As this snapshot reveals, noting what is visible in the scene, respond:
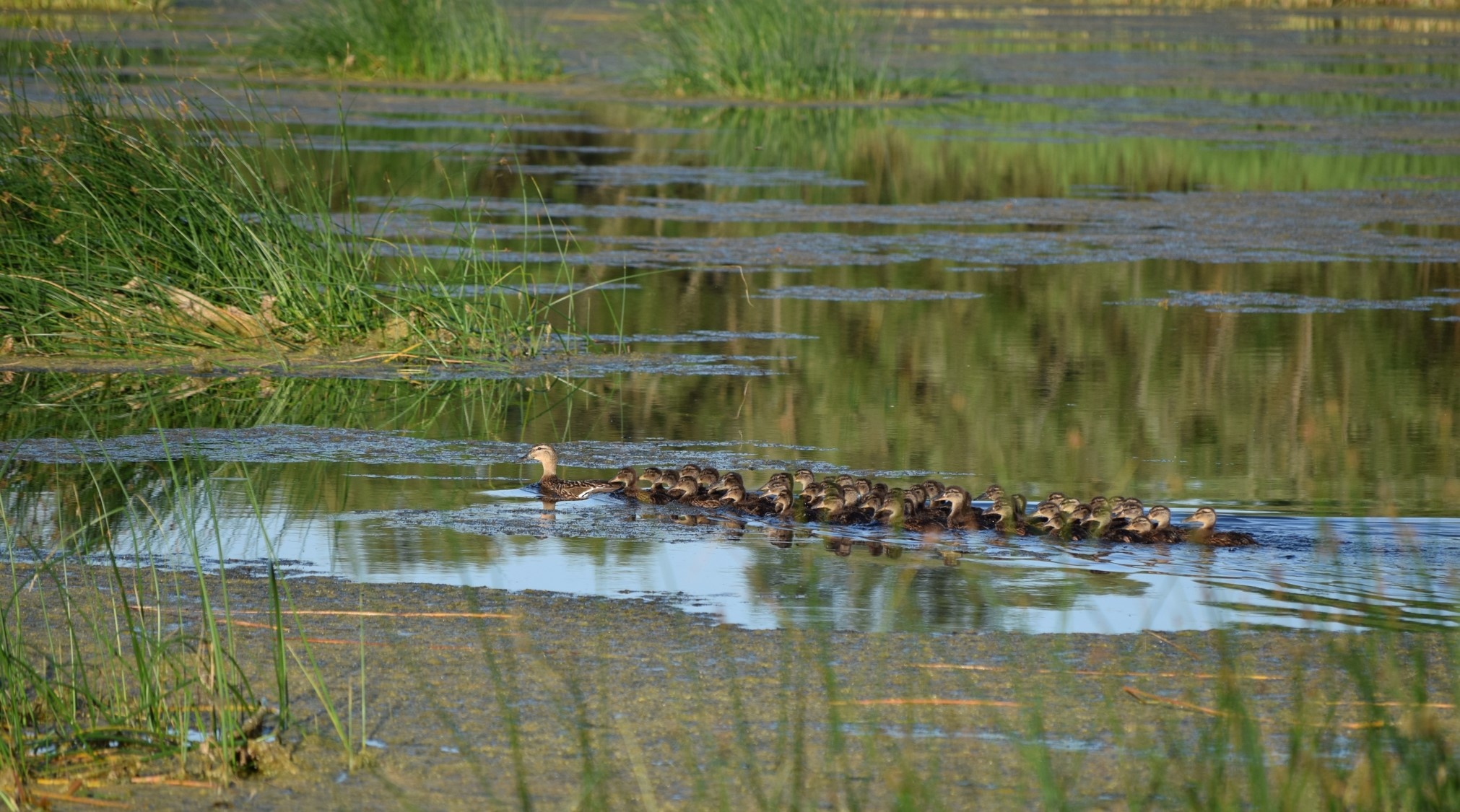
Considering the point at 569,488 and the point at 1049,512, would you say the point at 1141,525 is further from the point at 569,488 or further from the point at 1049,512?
the point at 569,488

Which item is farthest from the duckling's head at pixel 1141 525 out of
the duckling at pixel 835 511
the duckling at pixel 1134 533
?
the duckling at pixel 835 511

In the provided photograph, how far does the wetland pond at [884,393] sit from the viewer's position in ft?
22.3

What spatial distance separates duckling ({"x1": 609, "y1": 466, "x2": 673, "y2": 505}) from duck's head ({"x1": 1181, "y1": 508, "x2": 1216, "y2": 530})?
200cm

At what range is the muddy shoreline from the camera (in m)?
4.58

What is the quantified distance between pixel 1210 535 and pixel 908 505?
1117 millimetres

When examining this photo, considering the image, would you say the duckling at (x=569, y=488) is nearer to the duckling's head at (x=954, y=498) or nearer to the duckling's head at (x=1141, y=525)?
the duckling's head at (x=954, y=498)

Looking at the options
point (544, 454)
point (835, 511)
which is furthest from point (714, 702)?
point (544, 454)

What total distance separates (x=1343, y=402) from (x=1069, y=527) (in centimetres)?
349

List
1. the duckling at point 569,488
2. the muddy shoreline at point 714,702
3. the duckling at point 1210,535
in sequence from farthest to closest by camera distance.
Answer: the duckling at point 569,488
the duckling at point 1210,535
the muddy shoreline at point 714,702

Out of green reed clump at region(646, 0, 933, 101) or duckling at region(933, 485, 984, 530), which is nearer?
duckling at region(933, 485, 984, 530)

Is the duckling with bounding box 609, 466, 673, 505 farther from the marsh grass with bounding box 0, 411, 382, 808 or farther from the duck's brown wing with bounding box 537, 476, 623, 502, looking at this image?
the marsh grass with bounding box 0, 411, 382, 808

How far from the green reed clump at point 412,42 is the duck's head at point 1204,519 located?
22417 mm

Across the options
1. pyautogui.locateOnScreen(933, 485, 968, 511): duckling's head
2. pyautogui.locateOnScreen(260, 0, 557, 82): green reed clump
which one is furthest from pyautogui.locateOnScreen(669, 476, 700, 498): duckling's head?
pyautogui.locateOnScreen(260, 0, 557, 82): green reed clump

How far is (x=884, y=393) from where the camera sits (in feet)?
34.0
